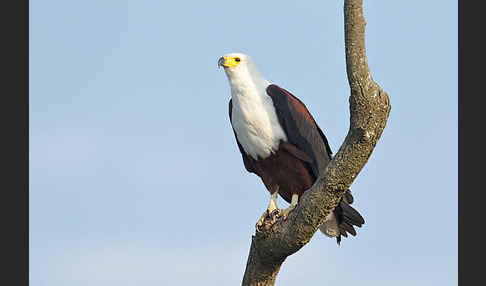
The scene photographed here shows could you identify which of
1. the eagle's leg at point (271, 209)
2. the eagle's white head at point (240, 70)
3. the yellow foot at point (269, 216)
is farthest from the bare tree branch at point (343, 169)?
the eagle's white head at point (240, 70)

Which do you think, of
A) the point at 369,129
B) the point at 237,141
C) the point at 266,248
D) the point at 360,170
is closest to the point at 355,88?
the point at 369,129

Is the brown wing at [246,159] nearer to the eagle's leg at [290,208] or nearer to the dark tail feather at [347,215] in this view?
the eagle's leg at [290,208]

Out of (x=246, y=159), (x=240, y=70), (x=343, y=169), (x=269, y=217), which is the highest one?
(x=240, y=70)

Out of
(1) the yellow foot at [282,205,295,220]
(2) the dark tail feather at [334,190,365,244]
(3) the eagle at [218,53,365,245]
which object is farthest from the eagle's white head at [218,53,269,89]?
(2) the dark tail feather at [334,190,365,244]

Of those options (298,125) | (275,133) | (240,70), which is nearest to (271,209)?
(275,133)

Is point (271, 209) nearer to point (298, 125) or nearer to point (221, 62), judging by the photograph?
point (298, 125)

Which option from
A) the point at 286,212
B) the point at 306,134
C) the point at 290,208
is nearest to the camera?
the point at 286,212

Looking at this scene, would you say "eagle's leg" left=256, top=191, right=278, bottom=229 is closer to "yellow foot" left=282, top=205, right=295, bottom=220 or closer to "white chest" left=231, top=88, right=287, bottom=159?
"yellow foot" left=282, top=205, right=295, bottom=220

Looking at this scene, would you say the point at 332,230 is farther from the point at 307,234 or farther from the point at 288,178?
the point at 307,234

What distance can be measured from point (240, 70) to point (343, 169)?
2277 mm

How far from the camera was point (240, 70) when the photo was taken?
823 cm

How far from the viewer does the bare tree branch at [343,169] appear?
603 cm

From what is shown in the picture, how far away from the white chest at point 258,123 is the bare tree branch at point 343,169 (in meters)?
1.02

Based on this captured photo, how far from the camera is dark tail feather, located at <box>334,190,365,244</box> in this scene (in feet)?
27.4
